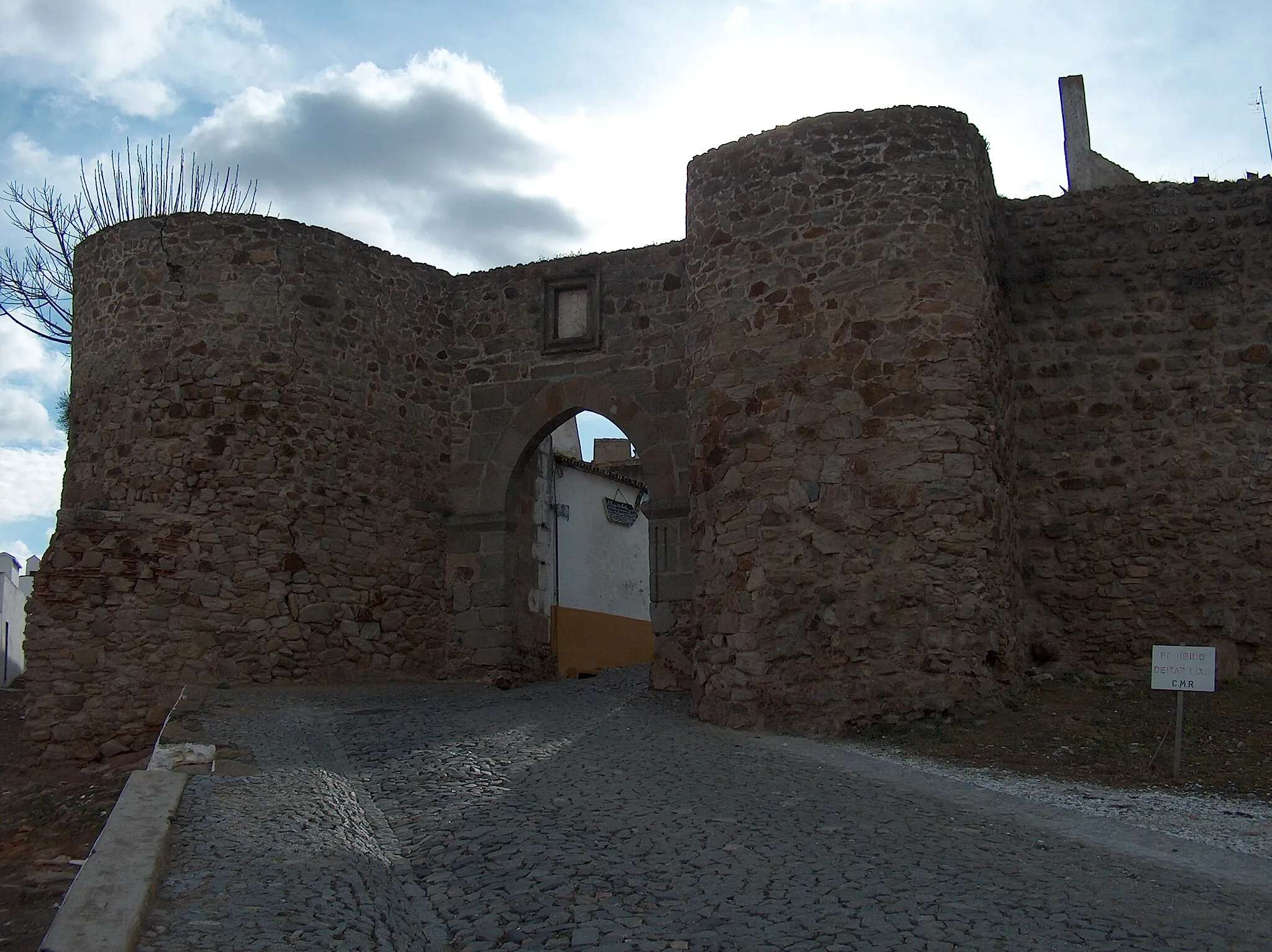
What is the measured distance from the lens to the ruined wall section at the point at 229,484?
10367mm

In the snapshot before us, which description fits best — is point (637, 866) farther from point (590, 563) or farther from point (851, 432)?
point (590, 563)

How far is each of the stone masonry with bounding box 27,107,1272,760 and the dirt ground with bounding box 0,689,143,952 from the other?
1.26 ft

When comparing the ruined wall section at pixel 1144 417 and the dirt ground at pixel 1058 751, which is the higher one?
the ruined wall section at pixel 1144 417

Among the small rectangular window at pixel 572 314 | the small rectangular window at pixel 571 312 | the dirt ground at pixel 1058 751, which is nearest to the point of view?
the dirt ground at pixel 1058 751

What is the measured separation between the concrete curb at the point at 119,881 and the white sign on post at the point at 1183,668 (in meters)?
5.04

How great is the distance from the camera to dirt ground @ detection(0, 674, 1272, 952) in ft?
21.7

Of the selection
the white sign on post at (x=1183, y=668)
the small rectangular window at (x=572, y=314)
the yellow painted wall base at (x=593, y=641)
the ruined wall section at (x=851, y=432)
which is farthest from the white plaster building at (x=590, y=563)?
the white sign on post at (x=1183, y=668)

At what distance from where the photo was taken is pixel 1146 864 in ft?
16.3

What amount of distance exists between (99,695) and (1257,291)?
9.52 m

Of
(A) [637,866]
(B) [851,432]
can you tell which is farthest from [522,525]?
(A) [637,866]

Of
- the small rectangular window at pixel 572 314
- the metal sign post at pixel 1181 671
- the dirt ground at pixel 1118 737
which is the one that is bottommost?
the dirt ground at pixel 1118 737

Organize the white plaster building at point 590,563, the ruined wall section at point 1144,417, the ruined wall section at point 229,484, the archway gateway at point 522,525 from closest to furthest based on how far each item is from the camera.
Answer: the ruined wall section at point 1144,417 → the ruined wall section at point 229,484 → the archway gateway at point 522,525 → the white plaster building at point 590,563

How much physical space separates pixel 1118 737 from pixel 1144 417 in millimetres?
2783

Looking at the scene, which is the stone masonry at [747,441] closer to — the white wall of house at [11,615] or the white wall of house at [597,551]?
the white wall of house at [597,551]
